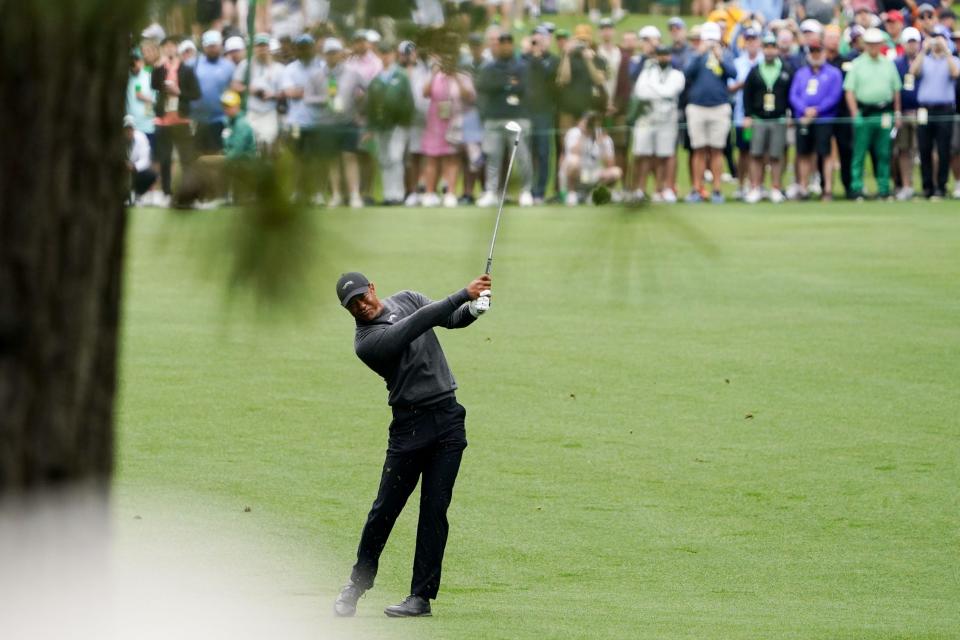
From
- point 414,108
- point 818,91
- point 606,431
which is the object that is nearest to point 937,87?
point 818,91

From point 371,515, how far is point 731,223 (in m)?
13.2

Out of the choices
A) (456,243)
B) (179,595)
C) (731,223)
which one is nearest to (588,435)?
(179,595)

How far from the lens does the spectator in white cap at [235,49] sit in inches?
114

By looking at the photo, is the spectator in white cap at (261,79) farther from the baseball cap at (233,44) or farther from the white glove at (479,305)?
the white glove at (479,305)

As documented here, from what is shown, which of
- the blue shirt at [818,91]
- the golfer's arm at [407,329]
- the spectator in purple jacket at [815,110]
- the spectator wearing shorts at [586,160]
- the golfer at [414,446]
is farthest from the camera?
the blue shirt at [818,91]

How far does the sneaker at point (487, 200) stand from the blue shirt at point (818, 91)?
18.1 metres

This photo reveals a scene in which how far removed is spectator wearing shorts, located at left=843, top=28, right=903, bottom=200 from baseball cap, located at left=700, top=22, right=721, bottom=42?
16.8 m

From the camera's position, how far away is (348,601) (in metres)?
9.05

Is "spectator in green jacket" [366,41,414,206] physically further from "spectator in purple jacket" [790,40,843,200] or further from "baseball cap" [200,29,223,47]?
"spectator in purple jacket" [790,40,843,200]

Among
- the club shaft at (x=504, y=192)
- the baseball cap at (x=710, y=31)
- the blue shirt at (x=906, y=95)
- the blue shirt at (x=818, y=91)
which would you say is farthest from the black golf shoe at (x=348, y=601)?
the blue shirt at (x=906, y=95)

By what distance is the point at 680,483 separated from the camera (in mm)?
12133

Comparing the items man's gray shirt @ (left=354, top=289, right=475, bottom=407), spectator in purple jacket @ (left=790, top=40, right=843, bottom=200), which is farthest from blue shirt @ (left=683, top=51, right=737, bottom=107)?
spectator in purple jacket @ (left=790, top=40, right=843, bottom=200)

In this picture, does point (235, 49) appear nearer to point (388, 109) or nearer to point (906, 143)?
point (388, 109)

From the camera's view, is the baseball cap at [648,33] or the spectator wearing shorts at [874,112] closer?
the baseball cap at [648,33]
